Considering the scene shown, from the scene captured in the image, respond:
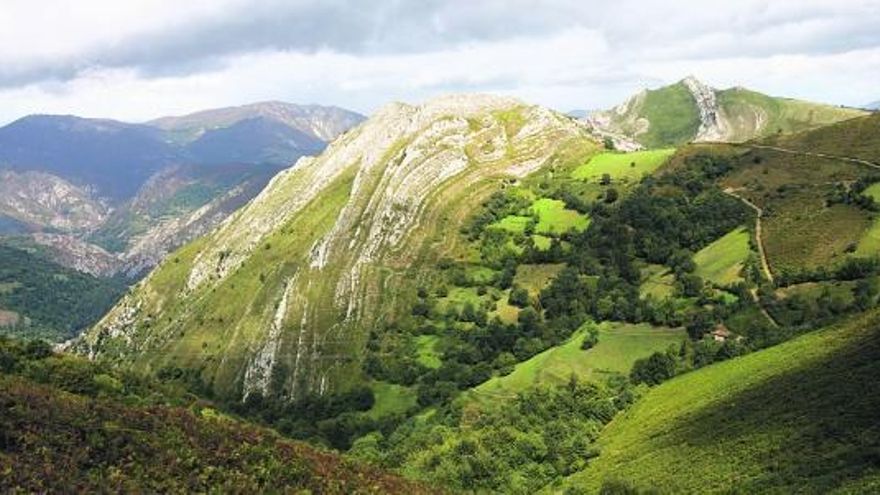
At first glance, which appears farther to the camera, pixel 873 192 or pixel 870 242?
pixel 873 192

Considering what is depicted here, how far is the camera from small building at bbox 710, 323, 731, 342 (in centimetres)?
17500

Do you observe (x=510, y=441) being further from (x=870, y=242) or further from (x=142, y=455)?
(x=870, y=242)

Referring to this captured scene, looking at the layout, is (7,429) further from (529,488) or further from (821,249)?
(821,249)

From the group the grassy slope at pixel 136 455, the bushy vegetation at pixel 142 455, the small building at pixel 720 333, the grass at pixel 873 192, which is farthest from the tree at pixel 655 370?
the grassy slope at pixel 136 455

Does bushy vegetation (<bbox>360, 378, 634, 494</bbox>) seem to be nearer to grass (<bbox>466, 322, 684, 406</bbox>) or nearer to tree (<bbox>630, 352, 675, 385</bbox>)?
tree (<bbox>630, 352, 675, 385</bbox>)

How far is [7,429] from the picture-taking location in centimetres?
7800

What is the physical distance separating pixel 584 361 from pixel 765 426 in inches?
2361

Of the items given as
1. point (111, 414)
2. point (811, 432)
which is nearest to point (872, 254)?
point (811, 432)

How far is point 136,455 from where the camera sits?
3243 inches

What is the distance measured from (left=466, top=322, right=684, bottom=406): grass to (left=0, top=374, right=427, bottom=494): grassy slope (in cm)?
8420

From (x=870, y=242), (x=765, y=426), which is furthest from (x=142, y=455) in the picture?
(x=870, y=242)

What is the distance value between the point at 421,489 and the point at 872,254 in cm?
11735

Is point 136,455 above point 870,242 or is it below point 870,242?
below

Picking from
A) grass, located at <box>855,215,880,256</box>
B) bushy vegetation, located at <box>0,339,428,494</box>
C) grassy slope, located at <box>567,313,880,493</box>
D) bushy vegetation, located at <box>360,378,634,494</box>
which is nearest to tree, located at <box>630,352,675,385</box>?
bushy vegetation, located at <box>360,378,634,494</box>
